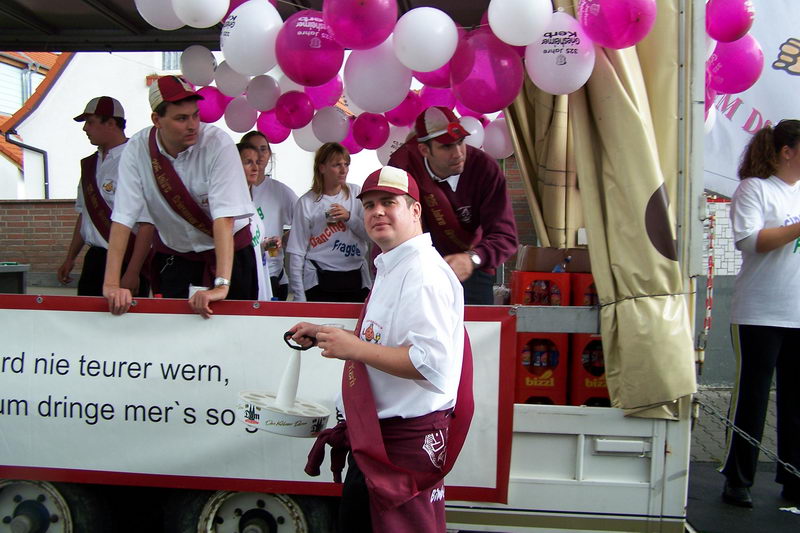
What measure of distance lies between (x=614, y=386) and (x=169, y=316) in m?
2.00

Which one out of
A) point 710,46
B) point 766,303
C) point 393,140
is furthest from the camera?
point 393,140

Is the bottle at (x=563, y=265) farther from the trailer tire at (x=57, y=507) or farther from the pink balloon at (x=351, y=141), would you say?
the trailer tire at (x=57, y=507)

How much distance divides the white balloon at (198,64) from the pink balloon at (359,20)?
2.06 m

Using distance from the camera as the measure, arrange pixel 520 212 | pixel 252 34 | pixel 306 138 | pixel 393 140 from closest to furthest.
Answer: pixel 252 34 < pixel 393 140 < pixel 306 138 < pixel 520 212

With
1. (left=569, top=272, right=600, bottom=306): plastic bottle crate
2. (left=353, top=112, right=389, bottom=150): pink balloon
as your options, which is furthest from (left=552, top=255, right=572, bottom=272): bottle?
(left=353, top=112, right=389, bottom=150): pink balloon

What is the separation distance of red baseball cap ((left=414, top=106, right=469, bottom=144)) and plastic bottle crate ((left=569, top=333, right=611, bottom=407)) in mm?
1158

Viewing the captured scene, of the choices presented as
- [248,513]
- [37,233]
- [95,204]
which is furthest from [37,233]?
[248,513]

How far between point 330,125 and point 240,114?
0.70 m

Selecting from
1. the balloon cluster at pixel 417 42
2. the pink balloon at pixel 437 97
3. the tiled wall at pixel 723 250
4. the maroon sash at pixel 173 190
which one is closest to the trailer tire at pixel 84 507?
the maroon sash at pixel 173 190

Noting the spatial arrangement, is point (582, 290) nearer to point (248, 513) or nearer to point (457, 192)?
point (457, 192)

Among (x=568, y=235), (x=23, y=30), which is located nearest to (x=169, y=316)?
(x=568, y=235)

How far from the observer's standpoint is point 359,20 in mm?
3182

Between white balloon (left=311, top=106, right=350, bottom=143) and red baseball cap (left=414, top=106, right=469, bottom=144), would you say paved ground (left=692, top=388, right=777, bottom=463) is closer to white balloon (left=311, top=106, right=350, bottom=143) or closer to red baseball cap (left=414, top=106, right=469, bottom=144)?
red baseball cap (left=414, top=106, right=469, bottom=144)

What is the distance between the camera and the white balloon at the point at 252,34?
11.7 ft
